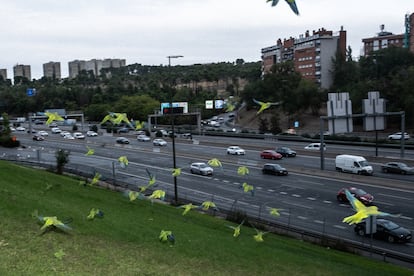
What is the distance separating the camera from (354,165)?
38594 mm

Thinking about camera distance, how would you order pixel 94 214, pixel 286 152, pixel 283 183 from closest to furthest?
pixel 94 214 → pixel 283 183 → pixel 286 152

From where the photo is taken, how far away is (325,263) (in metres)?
16.1

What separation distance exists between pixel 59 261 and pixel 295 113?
3142 inches

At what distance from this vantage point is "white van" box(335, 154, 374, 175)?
38062 millimetres

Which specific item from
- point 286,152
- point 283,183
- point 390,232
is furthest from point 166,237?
point 286,152

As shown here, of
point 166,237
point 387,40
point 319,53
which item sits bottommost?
point 166,237

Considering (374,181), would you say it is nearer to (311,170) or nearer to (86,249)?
(311,170)

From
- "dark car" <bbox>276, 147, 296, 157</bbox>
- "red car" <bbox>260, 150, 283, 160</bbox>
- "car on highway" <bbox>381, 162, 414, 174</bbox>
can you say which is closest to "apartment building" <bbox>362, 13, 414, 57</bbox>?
"dark car" <bbox>276, 147, 296, 157</bbox>

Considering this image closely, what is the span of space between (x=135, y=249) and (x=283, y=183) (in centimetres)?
2479

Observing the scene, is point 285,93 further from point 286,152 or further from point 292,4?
point 292,4

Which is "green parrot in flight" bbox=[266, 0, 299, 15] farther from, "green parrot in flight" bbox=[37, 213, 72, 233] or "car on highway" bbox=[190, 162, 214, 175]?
"car on highway" bbox=[190, 162, 214, 175]

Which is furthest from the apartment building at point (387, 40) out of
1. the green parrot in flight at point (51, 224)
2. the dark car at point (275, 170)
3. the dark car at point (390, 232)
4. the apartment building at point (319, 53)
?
the green parrot in flight at point (51, 224)

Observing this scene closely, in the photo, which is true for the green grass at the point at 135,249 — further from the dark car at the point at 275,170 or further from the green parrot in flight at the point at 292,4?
the dark car at the point at 275,170

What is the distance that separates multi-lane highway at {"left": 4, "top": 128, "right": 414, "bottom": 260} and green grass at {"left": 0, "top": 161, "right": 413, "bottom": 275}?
5.58 m
